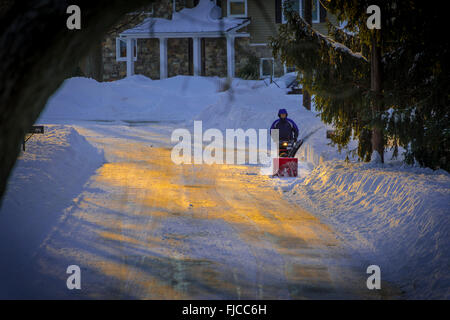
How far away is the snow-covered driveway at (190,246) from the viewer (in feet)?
20.6

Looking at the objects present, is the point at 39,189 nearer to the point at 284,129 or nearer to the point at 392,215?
the point at 392,215

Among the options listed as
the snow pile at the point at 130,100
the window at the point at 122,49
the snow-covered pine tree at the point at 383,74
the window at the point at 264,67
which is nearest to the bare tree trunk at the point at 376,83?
the snow-covered pine tree at the point at 383,74

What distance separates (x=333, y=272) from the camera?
6.96 m

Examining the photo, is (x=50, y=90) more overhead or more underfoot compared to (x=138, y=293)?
more overhead

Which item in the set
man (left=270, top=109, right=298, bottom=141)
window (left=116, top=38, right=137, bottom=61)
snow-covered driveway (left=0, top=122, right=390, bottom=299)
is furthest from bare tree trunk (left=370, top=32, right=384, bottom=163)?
window (left=116, top=38, right=137, bottom=61)

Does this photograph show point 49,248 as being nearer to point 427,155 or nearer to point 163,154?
point 427,155

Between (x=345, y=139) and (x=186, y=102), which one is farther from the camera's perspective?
(x=186, y=102)

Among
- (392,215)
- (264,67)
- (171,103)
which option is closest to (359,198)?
(392,215)

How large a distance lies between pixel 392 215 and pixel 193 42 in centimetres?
3093

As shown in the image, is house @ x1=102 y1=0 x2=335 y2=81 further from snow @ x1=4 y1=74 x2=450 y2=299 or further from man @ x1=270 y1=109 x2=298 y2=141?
man @ x1=270 y1=109 x2=298 y2=141

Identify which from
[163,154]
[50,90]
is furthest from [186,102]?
[50,90]

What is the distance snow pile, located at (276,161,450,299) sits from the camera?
6795mm
